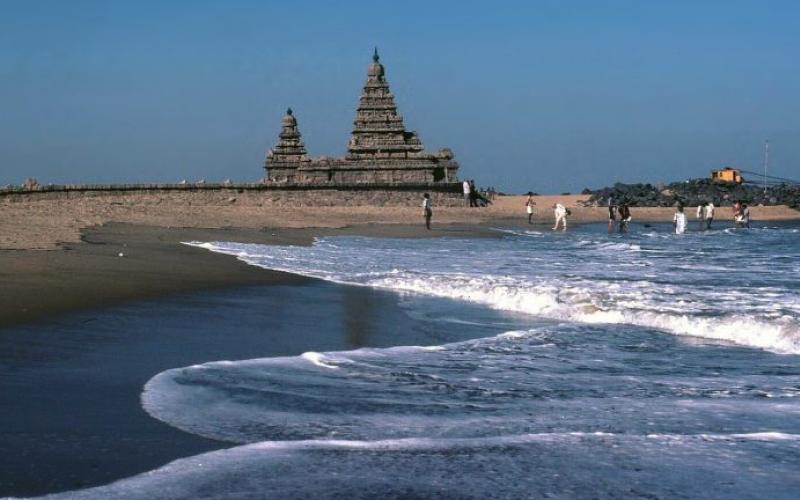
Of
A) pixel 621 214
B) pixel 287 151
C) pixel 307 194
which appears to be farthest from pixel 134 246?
pixel 287 151

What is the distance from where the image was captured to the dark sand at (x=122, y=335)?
4621 mm

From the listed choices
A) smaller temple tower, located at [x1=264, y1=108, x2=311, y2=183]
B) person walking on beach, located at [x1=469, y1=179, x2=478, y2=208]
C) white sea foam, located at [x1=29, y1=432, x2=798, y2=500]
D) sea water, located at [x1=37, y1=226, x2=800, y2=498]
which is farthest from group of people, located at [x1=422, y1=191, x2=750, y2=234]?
white sea foam, located at [x1=29, y1=432, x2=798, y2=500]

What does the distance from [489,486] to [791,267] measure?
51.7ft

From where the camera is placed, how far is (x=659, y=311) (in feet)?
35.5

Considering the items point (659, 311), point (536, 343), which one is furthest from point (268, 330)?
point (659, 311)

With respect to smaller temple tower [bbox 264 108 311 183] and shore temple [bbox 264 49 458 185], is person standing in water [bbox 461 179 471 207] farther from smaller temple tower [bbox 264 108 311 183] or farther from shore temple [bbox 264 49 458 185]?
smaller temple tower [bbox 264 108 311 183]

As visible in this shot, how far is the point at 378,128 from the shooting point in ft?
169

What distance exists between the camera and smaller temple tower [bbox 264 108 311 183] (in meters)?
62.1

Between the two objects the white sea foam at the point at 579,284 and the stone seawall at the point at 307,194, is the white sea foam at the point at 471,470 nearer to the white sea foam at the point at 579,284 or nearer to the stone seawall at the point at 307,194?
the white sea foam at the point at 579,284

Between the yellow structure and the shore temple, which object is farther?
the yellow structure

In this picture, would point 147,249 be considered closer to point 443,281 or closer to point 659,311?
point 443,281

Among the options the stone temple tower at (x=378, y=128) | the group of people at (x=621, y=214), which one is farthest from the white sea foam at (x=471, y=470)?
the stone temple tower at (x=378, y=128)

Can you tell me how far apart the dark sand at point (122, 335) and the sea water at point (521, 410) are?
24cm

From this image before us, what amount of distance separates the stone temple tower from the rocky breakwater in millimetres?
17088
